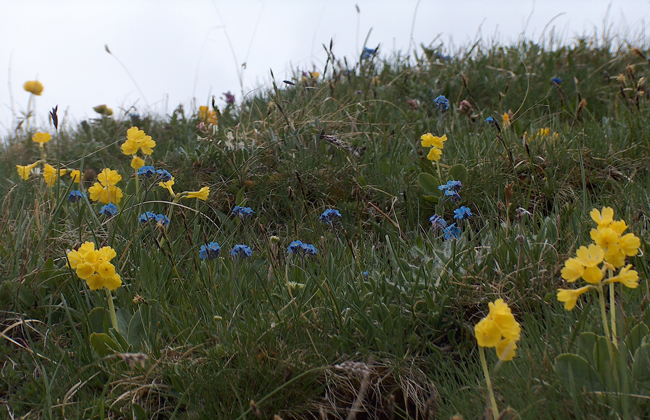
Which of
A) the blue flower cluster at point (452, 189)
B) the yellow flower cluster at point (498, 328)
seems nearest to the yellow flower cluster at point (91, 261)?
the yellow flower cluster at point (498, 328)

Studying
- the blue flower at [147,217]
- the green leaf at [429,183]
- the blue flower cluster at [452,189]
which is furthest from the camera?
the green leaf at [429,183]

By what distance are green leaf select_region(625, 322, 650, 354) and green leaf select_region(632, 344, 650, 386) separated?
59 mm

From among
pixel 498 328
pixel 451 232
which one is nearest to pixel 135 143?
pixel 451 232

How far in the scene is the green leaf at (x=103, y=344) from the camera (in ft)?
5.75

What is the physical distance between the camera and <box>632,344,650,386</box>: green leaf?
4.20 feet

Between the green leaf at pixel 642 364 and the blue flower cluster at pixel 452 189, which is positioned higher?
the blue flower cluster at pixel 452 189

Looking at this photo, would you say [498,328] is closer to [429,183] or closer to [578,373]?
[578,373]

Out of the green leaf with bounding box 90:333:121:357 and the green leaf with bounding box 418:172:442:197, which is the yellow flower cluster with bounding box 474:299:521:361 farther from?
the green leaf with bounding box 418:172:442:197

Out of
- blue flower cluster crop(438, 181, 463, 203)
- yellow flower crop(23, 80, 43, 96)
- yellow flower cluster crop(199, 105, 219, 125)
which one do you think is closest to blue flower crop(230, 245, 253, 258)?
blue flower cluster crop(438, 181, 463, 203)

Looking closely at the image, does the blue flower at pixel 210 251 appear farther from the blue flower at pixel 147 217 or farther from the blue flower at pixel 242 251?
the blue flower at pixel 147 217

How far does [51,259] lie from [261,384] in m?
1.19

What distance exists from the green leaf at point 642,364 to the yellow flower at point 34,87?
428cm

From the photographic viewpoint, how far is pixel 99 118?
518cm

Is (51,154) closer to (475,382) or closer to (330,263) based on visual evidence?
(330,263)
